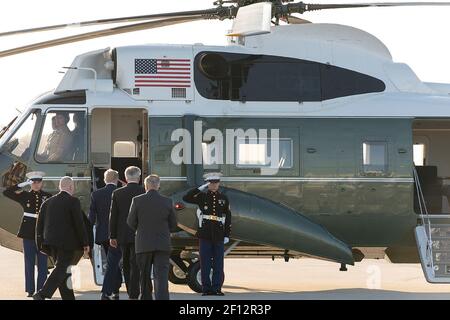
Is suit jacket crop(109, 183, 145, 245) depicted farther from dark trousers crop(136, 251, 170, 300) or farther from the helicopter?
the helicopter

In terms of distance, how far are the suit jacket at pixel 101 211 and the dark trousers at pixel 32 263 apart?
108 centimetres

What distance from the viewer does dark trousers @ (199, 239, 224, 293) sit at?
17.4 meters

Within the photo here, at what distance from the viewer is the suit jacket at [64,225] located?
48.2ft

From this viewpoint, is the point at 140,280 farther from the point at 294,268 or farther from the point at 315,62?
the point at 294,268

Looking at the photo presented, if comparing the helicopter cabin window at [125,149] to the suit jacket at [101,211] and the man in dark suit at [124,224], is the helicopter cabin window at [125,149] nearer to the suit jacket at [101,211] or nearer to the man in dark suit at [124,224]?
the suit jacket at [101,211]

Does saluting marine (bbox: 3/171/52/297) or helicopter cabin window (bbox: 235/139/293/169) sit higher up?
helicopter cabin window (bbox: 235/139/293/169)

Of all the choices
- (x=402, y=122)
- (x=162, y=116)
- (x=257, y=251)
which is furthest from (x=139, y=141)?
(x=402, y=122)

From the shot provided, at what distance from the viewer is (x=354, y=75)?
61.6 feet

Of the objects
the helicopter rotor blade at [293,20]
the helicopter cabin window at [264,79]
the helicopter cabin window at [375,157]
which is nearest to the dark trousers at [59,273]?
the helicopter cabin window at [264,79]

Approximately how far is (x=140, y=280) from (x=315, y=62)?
554 cm

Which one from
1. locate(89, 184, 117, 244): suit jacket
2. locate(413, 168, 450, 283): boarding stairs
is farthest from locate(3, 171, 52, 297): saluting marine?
locate(413, 168, 450, 283): boarding stairs

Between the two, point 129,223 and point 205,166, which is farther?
point 205,166

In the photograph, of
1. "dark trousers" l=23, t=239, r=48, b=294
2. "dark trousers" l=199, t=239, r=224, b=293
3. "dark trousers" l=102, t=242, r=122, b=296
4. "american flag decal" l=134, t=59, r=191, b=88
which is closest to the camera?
"dark trousers" l=102, t=242, r=122, b=296

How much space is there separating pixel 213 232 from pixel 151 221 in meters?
3.20
